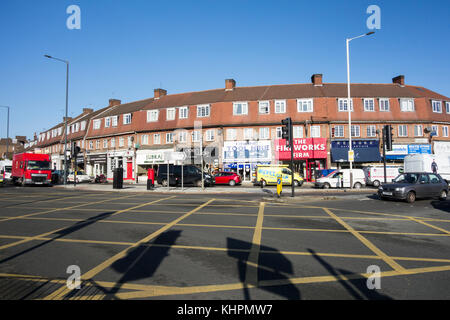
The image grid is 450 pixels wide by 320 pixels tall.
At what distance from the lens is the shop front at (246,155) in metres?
32.0

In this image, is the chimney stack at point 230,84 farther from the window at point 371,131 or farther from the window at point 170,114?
the window at point 371,131

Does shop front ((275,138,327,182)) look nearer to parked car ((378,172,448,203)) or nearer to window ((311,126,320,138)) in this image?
window ((311,126,320,138))

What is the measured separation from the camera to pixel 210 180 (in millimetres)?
26531

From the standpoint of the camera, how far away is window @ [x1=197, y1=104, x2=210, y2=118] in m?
34.1

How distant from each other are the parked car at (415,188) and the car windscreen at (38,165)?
28.9m

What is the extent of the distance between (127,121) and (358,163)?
99.0 feet

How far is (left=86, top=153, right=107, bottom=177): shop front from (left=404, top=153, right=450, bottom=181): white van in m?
37.1

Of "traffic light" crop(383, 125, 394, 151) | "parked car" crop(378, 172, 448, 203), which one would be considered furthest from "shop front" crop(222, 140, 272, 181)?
"parked car" crop(378, 172, 448, 203)

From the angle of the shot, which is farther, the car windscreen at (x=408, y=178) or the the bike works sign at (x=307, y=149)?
the the bike works sign at (x=307, y=149)

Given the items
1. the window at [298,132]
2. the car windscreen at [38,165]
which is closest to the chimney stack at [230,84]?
the window at [298,132]

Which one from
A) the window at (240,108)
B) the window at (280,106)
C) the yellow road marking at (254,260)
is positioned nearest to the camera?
the yellow road marking at (254,260)

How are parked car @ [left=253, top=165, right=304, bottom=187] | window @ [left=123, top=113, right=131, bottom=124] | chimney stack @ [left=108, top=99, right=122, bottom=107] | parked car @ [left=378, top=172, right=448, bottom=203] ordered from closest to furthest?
parked car @ [left=378, top=172, right=448, bottom=203] → parked car @ [left=253, top=165, right=304, bottom=187] → window @ [left=123, top=113, right=131, bottom=124] → chimney stack @ [left=108, top=99, right=122, bottom=107]

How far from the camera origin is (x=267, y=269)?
14.5 feet
